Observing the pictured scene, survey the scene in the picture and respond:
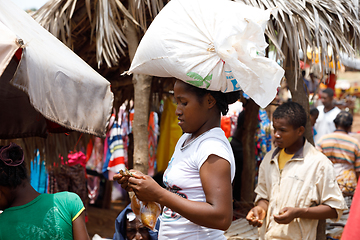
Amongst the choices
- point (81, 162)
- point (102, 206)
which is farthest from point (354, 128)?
point (81, 162)

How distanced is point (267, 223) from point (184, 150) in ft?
5.23

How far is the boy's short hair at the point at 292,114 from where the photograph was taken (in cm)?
296

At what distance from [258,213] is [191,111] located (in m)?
1.58

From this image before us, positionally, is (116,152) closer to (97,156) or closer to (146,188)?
(97,156)

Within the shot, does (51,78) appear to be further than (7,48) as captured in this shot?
Yes

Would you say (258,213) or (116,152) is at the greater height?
(258,213)

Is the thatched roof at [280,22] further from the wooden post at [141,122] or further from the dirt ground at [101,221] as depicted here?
the dirt ground at [101,221]

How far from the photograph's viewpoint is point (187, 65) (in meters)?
1.76

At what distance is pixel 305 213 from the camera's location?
274cm

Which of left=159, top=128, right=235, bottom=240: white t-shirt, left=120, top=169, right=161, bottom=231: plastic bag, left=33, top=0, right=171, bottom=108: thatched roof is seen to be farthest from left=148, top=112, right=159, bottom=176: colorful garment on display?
left=159, top=128, right=235, bottom=240: white t-shirt

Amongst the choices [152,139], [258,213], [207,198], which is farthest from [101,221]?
[207,198]

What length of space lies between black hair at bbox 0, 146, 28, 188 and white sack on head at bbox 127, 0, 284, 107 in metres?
0.92

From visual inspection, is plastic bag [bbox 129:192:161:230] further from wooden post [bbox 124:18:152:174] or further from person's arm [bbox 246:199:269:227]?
wooden post [bbox 124:18:152:174]

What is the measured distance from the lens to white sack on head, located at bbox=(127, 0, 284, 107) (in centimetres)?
167
